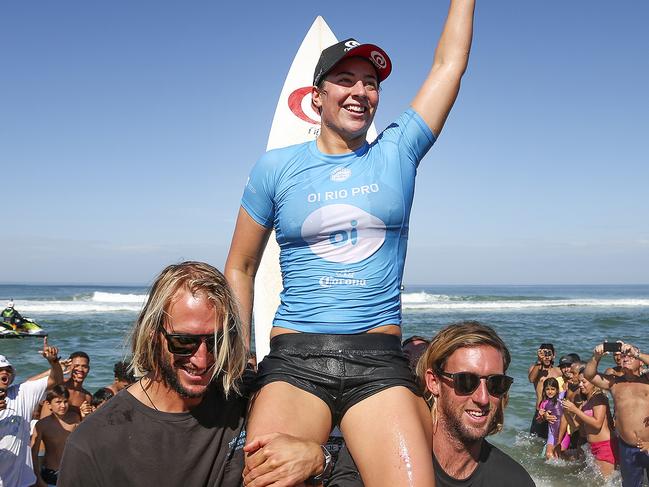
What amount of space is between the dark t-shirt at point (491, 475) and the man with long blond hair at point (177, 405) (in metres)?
0.77

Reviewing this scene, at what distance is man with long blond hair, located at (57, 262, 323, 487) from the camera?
2.14m

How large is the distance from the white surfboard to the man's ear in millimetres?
3398

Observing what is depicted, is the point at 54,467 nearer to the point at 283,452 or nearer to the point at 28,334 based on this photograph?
the point at 283,452

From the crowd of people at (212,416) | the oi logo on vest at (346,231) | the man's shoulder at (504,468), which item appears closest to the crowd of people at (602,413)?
the man's shoulder at (504,468)

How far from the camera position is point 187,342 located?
2242 mm

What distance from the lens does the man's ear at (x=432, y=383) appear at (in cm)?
280

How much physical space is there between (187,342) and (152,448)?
0.39 metres

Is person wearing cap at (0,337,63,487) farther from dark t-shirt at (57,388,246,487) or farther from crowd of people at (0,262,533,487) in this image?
dark t-shirt at (57,388,246,487)

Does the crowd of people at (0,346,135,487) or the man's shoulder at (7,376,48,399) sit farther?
the man's shoulder at (7,376,48,399)

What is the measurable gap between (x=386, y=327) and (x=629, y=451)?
20.7ft

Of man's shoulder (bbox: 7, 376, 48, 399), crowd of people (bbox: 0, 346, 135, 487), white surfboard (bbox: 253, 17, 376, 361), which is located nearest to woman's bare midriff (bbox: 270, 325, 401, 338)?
crowd of people (bbox: 0, 346, 135, 487)

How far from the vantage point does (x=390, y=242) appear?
8.48ft

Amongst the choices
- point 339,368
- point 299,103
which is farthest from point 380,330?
point 299,103

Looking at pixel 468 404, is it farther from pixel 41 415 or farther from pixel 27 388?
pixel 41 415
